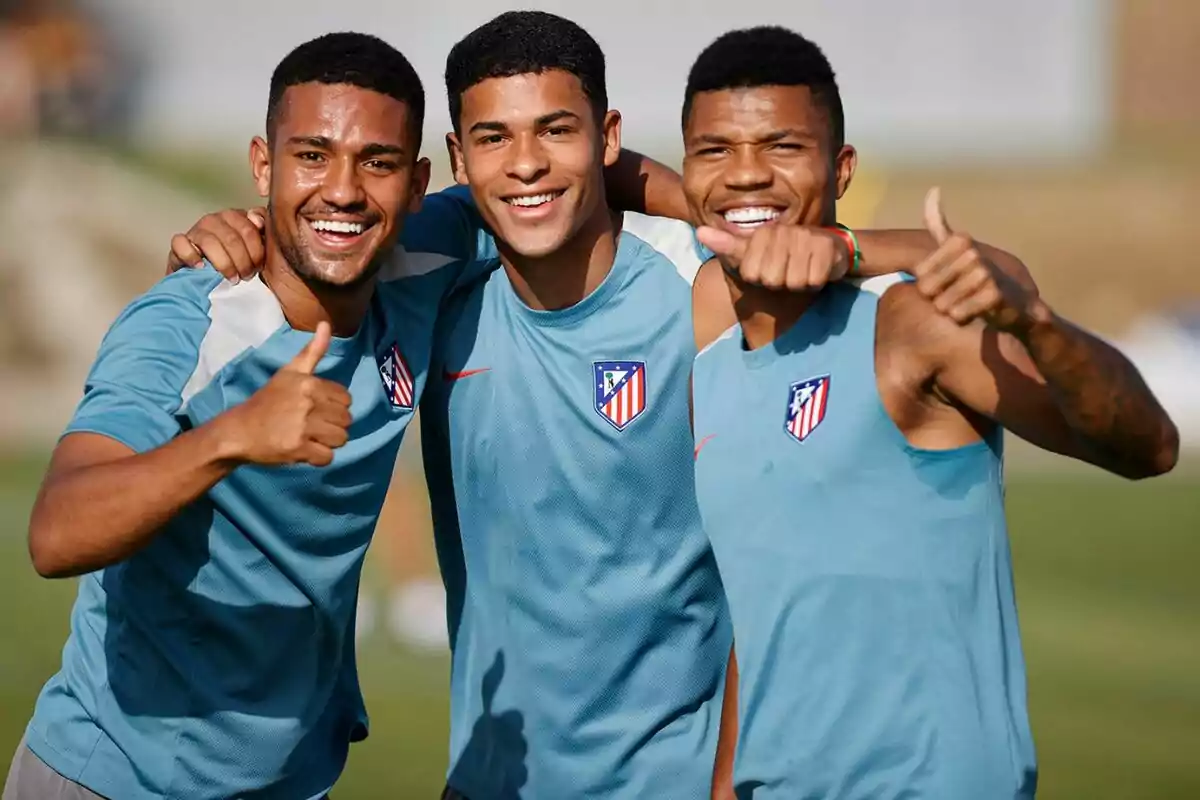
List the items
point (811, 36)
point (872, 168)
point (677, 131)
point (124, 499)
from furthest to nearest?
1. point (811, 36)
2. point (677, 131)
3. point (872, 168)
4. point (124, 499)

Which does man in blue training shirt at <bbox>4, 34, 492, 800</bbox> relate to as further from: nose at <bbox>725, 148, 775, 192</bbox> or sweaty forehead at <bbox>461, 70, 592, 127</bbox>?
nose at <bbox>725, 148, 775, 192</bbox>

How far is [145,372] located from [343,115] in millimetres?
Answer: 877

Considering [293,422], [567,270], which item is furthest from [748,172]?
[293,422]

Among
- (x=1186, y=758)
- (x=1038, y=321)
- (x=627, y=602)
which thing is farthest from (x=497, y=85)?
(x=1186, y=758)

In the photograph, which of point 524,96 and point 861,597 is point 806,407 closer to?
point 861,597

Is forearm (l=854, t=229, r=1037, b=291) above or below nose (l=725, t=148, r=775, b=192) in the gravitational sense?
below

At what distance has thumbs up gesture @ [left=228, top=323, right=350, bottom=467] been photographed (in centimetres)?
363

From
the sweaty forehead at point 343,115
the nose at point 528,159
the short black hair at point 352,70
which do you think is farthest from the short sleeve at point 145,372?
the nose at point 528,159

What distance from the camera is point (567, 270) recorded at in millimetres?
4785

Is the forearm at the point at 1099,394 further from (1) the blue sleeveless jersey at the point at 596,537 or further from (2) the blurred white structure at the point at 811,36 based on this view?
(2) the blurred white structure at the point at 811,36

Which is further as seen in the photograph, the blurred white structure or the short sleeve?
the blurred white structure

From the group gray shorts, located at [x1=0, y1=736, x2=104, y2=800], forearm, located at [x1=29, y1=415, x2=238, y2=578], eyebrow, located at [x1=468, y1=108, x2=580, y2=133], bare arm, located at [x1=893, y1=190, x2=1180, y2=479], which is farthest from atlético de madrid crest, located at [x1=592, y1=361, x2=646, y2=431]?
gray shorts, located at [x1=0, y1=736, x2=104, y2=800]

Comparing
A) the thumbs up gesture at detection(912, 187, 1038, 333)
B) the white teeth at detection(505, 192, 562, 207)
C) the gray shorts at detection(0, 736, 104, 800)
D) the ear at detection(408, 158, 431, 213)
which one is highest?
the ear at detection(408, 158, 431, 213)

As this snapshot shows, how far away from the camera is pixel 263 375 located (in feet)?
14.5
